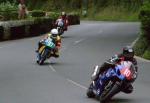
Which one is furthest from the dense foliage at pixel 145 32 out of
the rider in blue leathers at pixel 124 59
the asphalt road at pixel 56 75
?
the rider in blue leathers at pixel 124 59

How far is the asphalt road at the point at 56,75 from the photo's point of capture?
1603 centimetres

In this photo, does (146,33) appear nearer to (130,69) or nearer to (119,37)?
(119,37)

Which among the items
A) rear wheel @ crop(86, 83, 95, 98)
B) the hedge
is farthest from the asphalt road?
the hedge

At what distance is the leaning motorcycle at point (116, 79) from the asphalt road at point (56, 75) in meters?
0.68

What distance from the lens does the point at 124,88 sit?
1462 cm

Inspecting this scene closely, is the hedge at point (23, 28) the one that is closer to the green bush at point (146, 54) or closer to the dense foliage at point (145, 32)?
the dense foliage at point (145, 32)

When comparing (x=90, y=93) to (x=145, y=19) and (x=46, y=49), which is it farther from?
(x=145, y=19)

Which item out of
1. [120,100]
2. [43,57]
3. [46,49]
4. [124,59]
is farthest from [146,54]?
[124,59]

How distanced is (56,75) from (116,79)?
286 inches

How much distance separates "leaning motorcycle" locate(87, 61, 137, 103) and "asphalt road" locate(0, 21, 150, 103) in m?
0.68

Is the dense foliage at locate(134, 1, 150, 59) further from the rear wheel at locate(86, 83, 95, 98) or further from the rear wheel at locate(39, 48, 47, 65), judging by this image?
the rear wheel at locate(86, 83, 95, 98)

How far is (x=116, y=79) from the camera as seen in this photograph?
47.5 feet

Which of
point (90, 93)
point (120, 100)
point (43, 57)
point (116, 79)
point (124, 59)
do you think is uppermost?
point (124, 59)

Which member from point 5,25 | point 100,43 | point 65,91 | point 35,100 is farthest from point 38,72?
point 5,25
